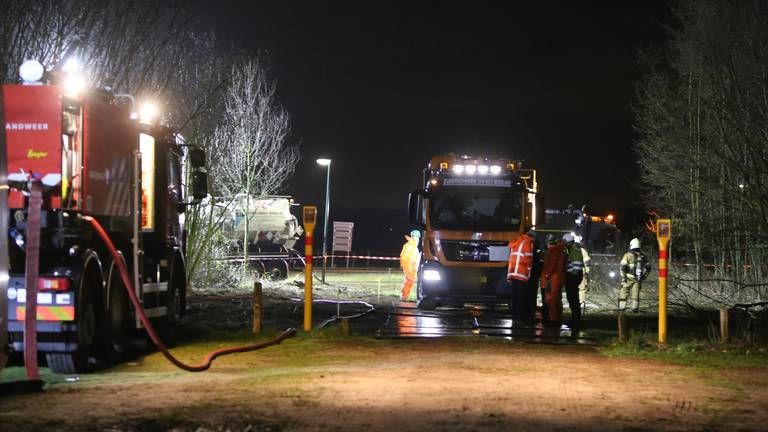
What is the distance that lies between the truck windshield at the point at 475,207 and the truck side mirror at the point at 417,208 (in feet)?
0.75

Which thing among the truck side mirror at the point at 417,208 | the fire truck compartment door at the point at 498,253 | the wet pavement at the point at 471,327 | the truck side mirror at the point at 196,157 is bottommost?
the wet pavement at the point at 471,327

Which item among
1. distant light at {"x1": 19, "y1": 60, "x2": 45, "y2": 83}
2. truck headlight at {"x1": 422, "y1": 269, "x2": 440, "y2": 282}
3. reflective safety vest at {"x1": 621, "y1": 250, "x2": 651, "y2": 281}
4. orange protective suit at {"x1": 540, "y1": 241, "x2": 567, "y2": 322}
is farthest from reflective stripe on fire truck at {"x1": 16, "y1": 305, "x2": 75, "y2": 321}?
reflective safety vest at {"x1": 621, "y1": 250, "x2": 651, "y2": 281}

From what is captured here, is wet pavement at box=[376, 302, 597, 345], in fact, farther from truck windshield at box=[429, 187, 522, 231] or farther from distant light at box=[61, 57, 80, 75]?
distant light at box=[61, 57, 80, 75]

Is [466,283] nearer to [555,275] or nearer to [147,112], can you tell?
[555,275]

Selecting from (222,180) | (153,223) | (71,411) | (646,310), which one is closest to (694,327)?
(646,310)

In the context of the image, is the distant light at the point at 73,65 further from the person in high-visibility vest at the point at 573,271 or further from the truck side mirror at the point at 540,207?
the truck side mirror at the point at 540,207

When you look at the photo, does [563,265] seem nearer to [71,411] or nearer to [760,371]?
[760,371]

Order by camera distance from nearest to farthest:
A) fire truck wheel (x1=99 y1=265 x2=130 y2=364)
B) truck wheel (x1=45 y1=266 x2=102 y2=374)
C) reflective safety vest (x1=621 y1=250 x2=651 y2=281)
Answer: truck wheel (x1=45 y1=266 x2=102 y2=374) < fire truck wheel (x1=99 y1=265 x2=130 y2=364) < reflective safety vest (x1=621 y1=250 x2=651 y2=281)

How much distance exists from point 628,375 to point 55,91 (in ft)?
24.4

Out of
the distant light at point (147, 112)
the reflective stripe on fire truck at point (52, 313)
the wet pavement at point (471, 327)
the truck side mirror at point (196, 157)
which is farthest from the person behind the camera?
the wet pavement at point (471, 327)

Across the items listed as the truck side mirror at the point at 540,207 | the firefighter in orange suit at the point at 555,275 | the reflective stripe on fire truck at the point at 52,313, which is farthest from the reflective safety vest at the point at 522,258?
the reflective stripe on fire truck at the point at 52,313

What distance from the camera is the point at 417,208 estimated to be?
61.4ft

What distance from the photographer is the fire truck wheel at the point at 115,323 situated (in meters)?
10.2

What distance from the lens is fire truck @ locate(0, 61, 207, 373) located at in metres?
9.16
